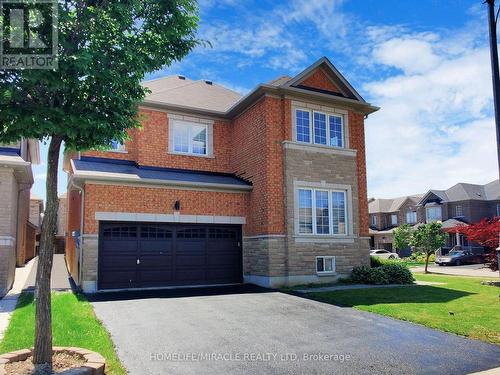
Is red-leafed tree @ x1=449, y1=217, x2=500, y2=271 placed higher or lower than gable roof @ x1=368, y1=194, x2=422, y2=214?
lower

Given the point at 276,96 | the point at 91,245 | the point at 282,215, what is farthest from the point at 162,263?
the point at 276,96

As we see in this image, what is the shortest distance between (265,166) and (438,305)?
7749 mm

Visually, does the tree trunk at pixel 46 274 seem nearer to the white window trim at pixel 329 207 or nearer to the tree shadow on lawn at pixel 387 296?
the tree shadow on lawn at pixel 387 296

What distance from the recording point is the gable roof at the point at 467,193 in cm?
4891

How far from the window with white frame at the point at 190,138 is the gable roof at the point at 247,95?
69 centimetres

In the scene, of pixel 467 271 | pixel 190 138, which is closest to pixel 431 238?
pixel 467 271

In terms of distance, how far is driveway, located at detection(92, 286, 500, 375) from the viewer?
22.2 ft

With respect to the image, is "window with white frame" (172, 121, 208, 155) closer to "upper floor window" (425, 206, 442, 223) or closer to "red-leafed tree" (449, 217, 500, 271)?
"red-leafed tree" (449, 217, 500, 271)

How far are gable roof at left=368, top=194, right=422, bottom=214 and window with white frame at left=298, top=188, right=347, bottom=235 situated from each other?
4180 centimetres

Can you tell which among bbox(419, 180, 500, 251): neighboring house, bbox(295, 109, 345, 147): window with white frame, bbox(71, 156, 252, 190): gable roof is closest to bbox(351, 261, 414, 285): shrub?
bbox(295, 109, 345, 147): window with white frame

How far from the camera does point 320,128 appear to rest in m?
18.1

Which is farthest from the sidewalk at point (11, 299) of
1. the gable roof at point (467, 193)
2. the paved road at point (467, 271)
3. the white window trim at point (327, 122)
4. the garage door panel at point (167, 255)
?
the gable roof at point (467, 193)

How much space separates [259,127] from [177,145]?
3.81 metres

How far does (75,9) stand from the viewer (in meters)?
6.33
